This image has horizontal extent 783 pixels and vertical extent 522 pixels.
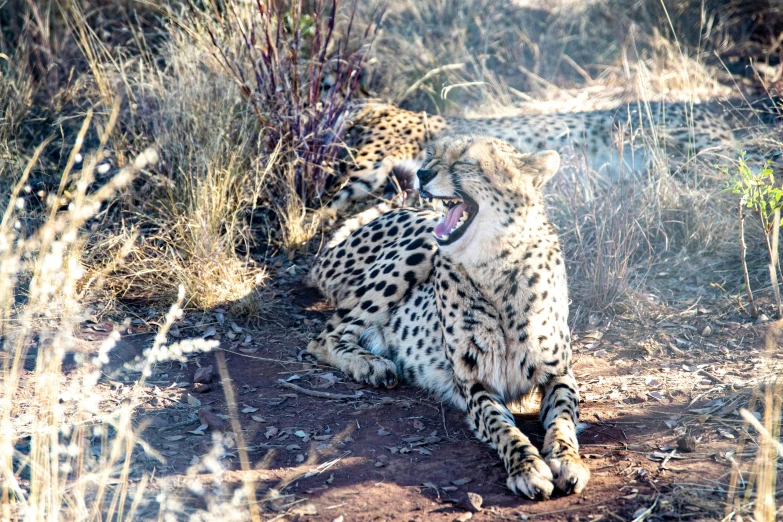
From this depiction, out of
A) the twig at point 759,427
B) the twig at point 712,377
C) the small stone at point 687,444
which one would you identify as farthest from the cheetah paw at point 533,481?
the twig at point 712,377

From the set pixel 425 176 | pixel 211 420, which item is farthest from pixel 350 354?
pixel 425 176

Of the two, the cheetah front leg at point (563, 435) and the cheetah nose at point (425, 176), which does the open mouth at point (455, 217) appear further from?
the cheetah front leg at point (563, 435)

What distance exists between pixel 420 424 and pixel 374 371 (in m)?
0.44

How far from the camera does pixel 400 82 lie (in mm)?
6977

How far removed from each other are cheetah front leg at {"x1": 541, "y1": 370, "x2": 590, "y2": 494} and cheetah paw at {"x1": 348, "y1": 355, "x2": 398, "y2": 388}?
0.75 meters

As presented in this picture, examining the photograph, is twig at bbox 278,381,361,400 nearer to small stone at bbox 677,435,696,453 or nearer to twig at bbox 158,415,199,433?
twig at bbox 158,415,199,433

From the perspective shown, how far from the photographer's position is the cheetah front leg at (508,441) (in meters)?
2.86

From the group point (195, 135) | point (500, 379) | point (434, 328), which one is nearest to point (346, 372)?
point (434, 328)

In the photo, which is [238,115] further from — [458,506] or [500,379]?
[458,506]

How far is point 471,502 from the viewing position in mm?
2842

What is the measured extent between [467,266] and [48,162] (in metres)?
3.34

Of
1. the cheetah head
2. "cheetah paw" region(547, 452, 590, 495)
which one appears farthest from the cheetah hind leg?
"cheetah paw" region(547, 452, 590, 495)

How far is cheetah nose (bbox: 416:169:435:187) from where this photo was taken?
3312 mm

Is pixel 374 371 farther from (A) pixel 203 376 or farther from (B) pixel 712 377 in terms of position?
(B) pixel 712 377
